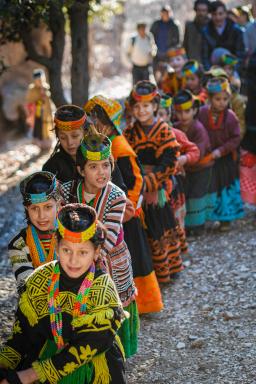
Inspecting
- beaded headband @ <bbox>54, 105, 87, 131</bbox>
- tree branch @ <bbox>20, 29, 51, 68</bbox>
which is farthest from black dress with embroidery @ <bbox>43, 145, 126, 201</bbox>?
tree branch @ <bbox>20, 29, 51, 68</bbox>

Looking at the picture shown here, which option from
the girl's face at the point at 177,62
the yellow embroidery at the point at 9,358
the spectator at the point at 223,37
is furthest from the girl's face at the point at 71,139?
the spectator at the point at 223,37

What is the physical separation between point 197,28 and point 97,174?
8018mm

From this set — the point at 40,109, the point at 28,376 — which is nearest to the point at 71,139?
the point at 28,376

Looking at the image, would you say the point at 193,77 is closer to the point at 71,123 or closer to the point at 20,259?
the point at 71,123

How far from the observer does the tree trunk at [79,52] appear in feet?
26.2

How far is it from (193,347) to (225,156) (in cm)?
313

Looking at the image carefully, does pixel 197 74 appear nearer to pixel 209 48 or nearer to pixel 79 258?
pixel 209 48

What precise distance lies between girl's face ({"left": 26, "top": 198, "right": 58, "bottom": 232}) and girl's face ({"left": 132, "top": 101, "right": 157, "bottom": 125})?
2.24 m

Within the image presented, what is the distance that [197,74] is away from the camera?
8.95m

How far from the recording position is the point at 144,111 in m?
6.30

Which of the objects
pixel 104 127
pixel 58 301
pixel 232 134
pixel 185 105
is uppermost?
pixel 185 105

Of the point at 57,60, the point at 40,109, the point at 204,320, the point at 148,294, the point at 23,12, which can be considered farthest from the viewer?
the point at 40,109

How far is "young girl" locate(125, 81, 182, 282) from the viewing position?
630 cm

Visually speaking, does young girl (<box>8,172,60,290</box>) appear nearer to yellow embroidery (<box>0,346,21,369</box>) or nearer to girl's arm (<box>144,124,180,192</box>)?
yellow embroidery (<box>0,346,21,369</box>)
